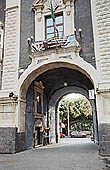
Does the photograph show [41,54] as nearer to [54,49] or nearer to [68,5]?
[54,49]

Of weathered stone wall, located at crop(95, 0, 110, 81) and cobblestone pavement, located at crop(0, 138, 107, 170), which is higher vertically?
weathered stone wall, located at crop(95, 0, 110, 81)

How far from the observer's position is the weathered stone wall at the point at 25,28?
1055cm

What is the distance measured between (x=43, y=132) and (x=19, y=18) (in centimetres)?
762

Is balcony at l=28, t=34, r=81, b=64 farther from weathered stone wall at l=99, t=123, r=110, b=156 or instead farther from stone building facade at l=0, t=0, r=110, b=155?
weathered stone wall at l=99, t=123, r=110, b=156

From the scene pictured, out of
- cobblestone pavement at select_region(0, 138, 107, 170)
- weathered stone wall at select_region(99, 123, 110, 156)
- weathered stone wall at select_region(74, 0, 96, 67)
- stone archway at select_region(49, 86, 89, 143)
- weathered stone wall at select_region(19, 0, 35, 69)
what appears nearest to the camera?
cobblestone pavement at select_region(0, 138, 107, 170)

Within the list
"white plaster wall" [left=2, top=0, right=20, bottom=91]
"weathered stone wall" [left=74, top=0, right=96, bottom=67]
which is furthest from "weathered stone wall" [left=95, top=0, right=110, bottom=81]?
"white plaster wall" [left=2, top=0, right=20, bottom=91]

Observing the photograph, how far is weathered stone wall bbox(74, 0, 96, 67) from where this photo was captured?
945cm

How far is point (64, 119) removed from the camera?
30.6m

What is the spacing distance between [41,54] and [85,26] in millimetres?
2691

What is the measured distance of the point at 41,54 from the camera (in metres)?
10.1

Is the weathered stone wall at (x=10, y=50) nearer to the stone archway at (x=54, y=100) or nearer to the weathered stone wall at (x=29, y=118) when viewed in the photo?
the weathered stone wall at (x=29, y=118)

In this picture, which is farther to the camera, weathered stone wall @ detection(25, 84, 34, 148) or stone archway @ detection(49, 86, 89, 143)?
stone archway @ detection(49, 86, 89, 143)

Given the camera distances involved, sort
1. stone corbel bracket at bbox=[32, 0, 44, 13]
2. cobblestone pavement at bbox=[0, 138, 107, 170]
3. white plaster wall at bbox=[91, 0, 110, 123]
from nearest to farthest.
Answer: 1. cobblestone pavement at bbox=[0, 138, 107, 170]
2. white plaster wall at bbox=[91, 0, 110, 123]
3. stone corbel bracket at bbox=[32, 0, 44, 13]

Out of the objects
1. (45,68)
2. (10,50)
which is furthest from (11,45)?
(45,68)
